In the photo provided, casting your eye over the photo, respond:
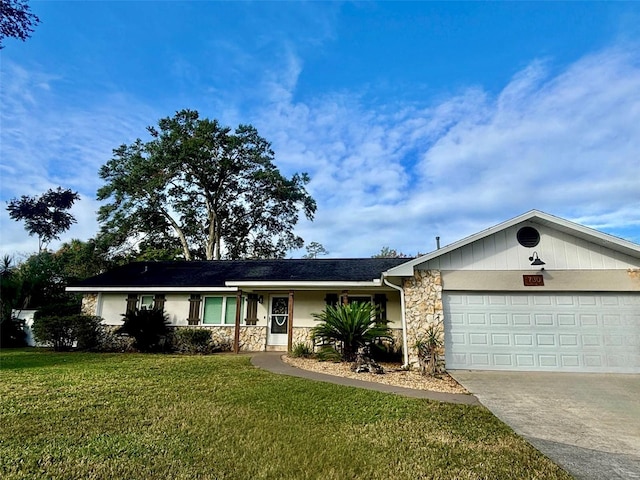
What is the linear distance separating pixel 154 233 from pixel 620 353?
2678 cm

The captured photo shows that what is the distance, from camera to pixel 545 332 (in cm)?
875

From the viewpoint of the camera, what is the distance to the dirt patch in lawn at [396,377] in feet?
22.9

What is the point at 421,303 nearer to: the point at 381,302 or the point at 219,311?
the point at 381,302

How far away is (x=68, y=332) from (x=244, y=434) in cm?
1216

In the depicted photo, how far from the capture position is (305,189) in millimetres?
27656

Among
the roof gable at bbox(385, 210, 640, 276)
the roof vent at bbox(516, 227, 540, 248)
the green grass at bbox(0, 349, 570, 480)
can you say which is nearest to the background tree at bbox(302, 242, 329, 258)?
the roof gable at bbox(385, 210, 640, 276)

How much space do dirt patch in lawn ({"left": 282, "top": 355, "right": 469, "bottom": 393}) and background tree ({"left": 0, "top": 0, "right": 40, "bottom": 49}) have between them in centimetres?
1164

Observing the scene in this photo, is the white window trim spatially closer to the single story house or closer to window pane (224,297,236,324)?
window pane (224,297,236,324)

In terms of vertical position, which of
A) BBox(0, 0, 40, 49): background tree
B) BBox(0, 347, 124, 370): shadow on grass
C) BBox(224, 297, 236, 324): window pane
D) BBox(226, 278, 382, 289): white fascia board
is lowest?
BBox(0, 347, 124, 370): shadow on grass

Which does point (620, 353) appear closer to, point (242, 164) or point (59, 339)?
point (59, 339)

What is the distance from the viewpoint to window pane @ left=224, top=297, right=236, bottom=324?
1359cm

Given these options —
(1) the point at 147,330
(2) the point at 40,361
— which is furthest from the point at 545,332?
(2) the point at 40,361

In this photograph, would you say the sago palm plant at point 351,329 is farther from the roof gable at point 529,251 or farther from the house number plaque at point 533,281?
the house number plaque at point 533,281

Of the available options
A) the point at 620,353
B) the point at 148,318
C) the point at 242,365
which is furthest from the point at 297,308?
the point at 620,353
